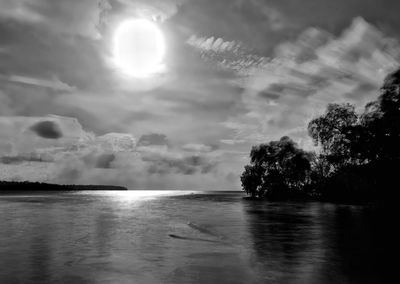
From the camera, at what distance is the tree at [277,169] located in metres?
127

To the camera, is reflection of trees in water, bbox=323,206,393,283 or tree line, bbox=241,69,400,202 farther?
tree line, bbox=241,69,400,202

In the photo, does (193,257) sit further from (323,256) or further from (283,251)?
(323,256)

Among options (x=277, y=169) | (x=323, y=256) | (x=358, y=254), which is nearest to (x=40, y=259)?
(x=323, y=256)

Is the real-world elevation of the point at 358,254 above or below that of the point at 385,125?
below

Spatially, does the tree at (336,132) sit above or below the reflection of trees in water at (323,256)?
above

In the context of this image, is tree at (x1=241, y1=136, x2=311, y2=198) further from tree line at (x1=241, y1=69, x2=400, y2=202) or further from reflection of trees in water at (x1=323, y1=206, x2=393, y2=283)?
reflection of trees in water at (x1=323, y1=206, x2=393, y2=283)

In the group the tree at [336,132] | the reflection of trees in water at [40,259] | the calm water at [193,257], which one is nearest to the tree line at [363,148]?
the tree at [336,132]

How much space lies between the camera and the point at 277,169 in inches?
5207

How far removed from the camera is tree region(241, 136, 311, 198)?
12681 cm

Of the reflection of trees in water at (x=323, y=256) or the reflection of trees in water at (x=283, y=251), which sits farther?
the reflection of trees in water at (x=283, y=251)

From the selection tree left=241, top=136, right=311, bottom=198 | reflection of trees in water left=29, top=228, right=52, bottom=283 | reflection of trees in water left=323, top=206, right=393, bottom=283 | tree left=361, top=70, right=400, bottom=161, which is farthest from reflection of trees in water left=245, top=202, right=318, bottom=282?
tree left=241, top=136, right=311, bottom=198

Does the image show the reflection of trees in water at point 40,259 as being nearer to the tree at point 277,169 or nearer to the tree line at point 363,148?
the tree line at point 363,148

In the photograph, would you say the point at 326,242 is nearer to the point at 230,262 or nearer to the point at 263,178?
the point at 230,262

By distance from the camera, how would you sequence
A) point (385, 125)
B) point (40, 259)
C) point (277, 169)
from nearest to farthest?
point (40, 259), point (385, 125), point (277, 169)
